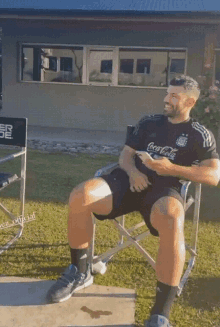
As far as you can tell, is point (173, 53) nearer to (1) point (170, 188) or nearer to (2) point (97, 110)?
(2) point (97, 110)

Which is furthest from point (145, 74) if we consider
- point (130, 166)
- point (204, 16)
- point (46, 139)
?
point (130, 166)

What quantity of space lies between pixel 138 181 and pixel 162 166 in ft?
0.71

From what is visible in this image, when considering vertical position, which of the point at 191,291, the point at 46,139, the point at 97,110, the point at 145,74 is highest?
the point at 145,74

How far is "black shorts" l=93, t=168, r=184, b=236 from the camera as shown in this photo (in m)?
2.50

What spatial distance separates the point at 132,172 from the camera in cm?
274

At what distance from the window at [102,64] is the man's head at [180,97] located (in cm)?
749

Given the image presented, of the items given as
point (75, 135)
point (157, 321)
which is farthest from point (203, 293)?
point (75, 135)

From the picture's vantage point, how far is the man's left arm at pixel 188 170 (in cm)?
254

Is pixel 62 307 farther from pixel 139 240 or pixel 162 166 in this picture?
pixel 162 166

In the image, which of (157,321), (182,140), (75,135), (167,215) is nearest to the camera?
(157,321)

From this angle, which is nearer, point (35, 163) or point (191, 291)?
point (191, 291)

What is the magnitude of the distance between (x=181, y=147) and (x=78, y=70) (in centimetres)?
800

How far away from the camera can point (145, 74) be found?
10047 millimetres

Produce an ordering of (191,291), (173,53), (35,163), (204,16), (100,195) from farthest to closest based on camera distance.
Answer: (173,53) → (204,16) → (35,163) → (191,291) → (100,195)
